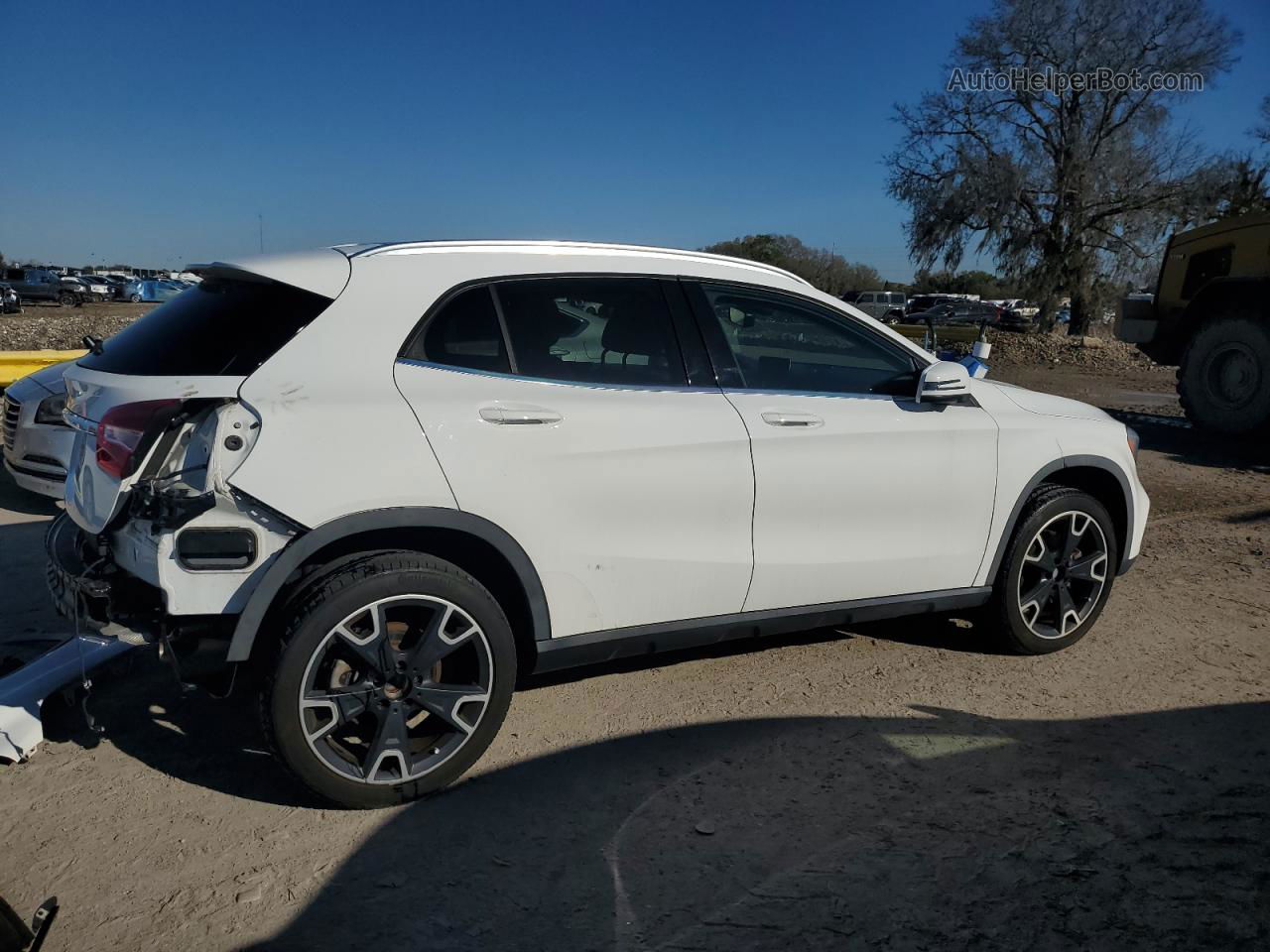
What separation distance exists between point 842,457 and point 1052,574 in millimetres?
1349

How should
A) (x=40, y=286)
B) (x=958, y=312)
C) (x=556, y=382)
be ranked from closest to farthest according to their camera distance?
(x=556, y=382), (x=40, y=286), (x=958, y=312)

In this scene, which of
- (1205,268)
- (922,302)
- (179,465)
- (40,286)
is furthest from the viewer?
(922,302)

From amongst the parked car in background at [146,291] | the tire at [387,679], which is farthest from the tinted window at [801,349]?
the parked car in background at [146,291]

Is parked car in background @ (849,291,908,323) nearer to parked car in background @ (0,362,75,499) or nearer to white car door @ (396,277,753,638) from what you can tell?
parked car in background @ (0,362,75,499)

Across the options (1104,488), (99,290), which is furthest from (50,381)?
(99,290)

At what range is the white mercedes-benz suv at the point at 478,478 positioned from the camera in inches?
116

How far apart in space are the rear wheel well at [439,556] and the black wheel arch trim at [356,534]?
30 millimetres

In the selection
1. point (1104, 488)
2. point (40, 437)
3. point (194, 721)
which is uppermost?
point (1104, 488)

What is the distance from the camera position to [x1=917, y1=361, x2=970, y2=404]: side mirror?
3936 millimetres

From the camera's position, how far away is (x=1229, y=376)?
9734 mm

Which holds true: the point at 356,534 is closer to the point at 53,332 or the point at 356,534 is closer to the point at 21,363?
the point at 21,363

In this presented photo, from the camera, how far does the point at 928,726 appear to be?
378 cm

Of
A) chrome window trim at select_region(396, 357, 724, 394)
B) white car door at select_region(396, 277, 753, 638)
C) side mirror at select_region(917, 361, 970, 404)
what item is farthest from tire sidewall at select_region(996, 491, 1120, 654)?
chrome window trim at select_region(396, 357, 724, 394)

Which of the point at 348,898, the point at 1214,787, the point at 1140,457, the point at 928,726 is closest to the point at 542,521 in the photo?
the point at 348,898
